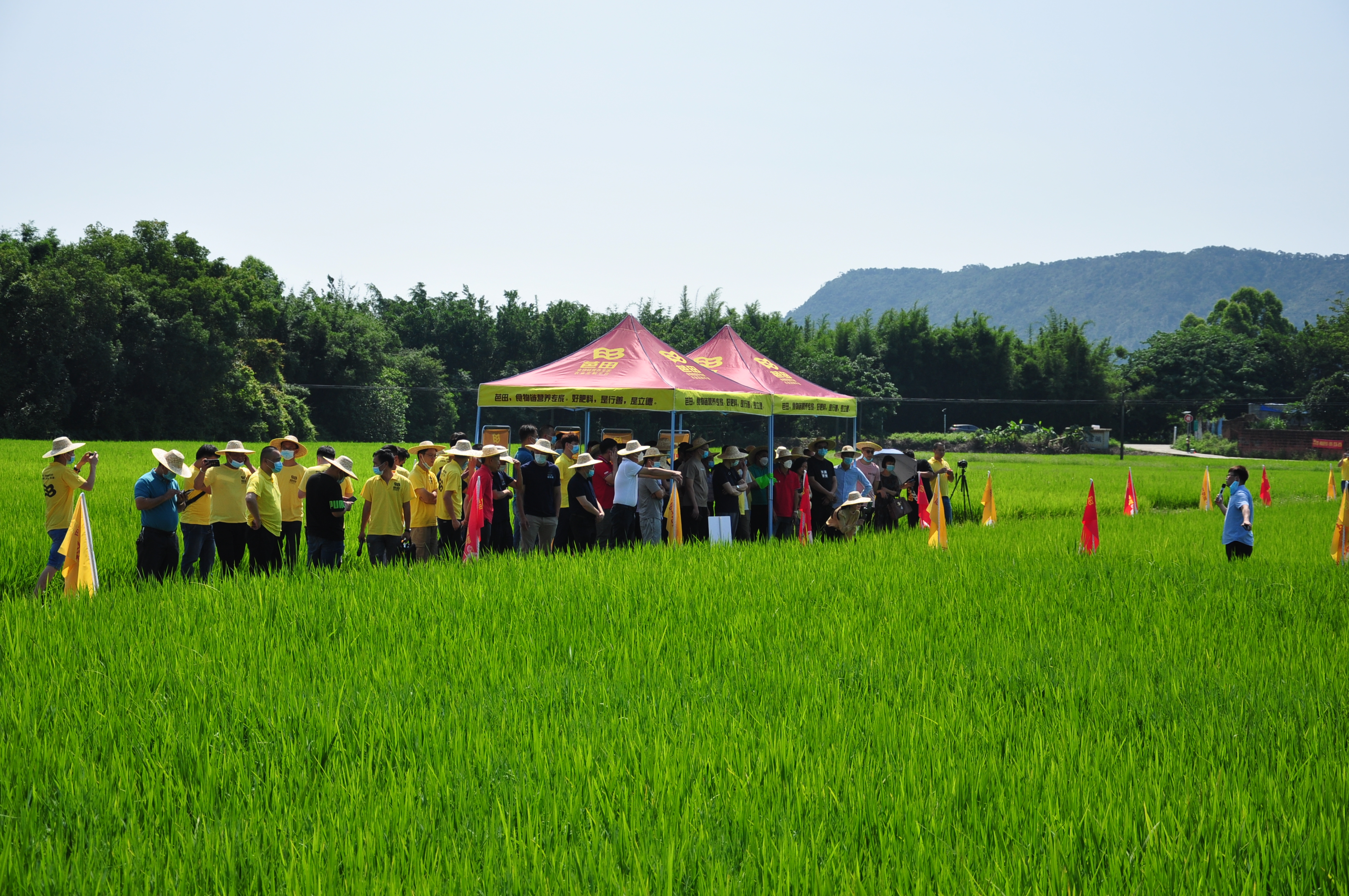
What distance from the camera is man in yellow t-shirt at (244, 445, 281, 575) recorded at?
820 centimetres

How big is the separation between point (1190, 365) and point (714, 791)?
81.0 meters

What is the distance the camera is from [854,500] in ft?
39.3

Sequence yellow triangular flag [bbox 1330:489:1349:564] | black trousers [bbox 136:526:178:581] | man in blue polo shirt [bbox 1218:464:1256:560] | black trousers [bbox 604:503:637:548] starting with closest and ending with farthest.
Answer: black trousers [bbox 136:526:178:581], man in blue polo shirt [bbox 1218:464:1256:560], yellow triangular flag [bbox 1330:489:1349:564], black trousers [bbox 604:503:637:548]

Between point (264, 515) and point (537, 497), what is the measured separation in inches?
104

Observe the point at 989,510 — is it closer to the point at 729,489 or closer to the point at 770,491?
the point at 770,491

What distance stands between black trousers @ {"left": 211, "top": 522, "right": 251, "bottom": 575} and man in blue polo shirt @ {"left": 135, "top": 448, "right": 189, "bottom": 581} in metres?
0.33

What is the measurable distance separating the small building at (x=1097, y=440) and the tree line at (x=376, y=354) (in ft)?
9.31

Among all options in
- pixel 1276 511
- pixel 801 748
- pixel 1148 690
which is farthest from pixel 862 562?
pixel 1276 511

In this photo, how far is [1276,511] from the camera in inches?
711

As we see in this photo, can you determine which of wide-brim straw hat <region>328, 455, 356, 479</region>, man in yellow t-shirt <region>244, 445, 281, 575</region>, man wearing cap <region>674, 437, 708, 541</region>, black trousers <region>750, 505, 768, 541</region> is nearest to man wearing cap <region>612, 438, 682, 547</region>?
man wearing cap <region>674, 437, 708, 541</region>

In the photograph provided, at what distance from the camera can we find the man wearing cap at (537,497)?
31.9ft

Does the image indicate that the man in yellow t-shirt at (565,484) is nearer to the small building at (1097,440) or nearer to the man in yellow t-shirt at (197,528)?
the man in yellow t-shirt at (197,528)

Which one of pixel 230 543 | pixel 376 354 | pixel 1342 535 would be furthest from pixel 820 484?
pixel 376 354

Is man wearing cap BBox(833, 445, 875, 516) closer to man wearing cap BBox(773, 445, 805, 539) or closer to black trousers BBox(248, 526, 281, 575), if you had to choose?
man wearing cap BBox(773, 445, 805, 539)
